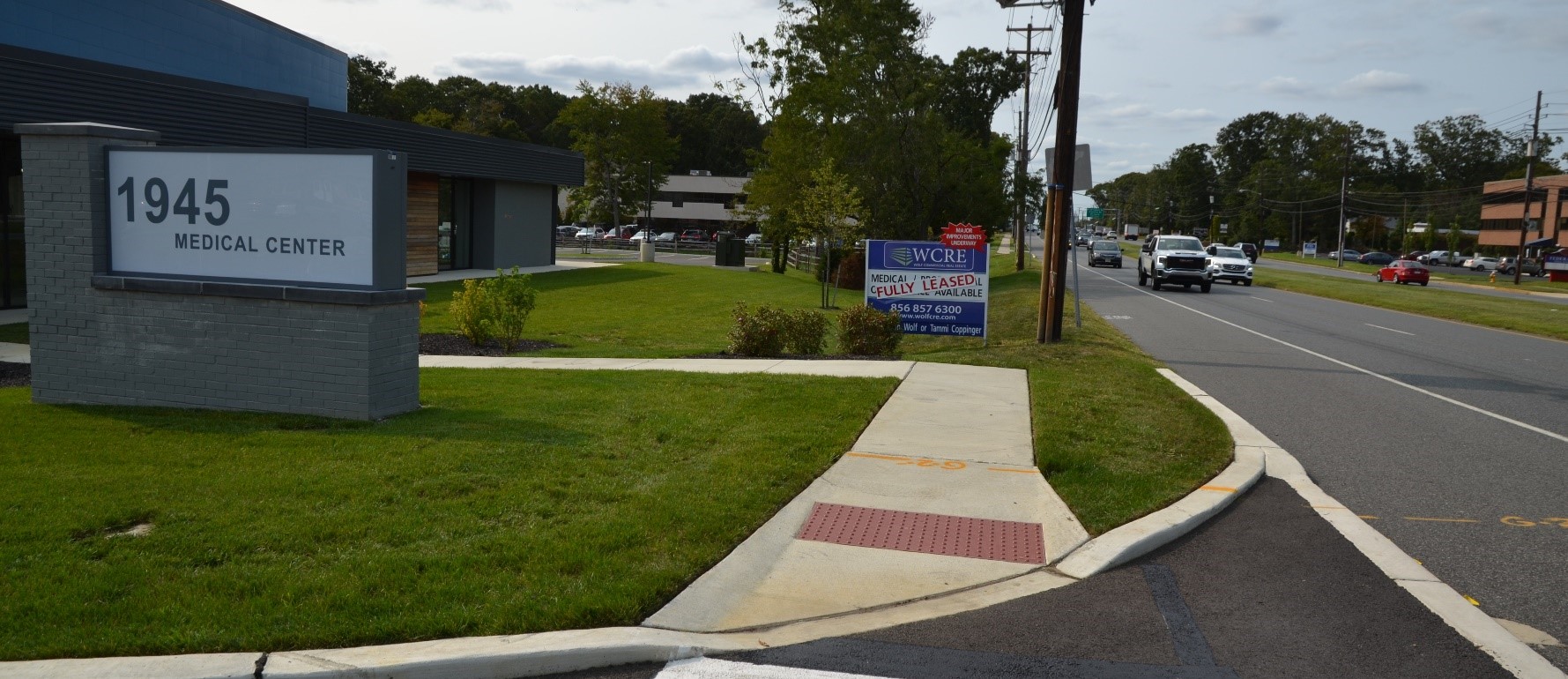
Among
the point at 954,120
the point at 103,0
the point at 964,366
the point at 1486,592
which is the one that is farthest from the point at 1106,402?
the point at 954,120

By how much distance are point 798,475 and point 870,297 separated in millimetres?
9390

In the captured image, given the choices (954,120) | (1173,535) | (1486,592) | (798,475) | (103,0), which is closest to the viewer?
(1486,592)

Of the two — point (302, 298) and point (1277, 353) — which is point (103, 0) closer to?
point (302, 298)

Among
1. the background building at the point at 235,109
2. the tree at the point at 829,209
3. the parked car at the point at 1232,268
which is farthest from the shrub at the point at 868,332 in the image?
the parked car at the point at 1232,268

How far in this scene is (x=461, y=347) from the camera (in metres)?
15.2

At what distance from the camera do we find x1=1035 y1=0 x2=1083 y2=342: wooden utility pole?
1644 cm

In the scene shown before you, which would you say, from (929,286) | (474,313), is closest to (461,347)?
(474,313)

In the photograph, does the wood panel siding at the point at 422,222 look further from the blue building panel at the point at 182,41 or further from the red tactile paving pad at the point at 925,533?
the red tactile paving pad at the point at 925,533

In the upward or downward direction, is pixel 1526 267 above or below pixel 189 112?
below

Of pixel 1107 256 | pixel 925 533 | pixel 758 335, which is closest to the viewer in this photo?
pixel 925 533

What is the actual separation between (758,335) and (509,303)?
11.8 feet

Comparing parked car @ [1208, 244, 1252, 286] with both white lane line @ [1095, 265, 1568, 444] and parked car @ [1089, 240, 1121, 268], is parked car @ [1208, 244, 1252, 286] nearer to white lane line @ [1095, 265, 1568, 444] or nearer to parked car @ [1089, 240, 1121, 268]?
parked car @ [1089, 240, 1121, 268]

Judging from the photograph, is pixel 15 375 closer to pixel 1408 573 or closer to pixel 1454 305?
pixel 1408 573

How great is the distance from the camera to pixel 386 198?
9086 mm
